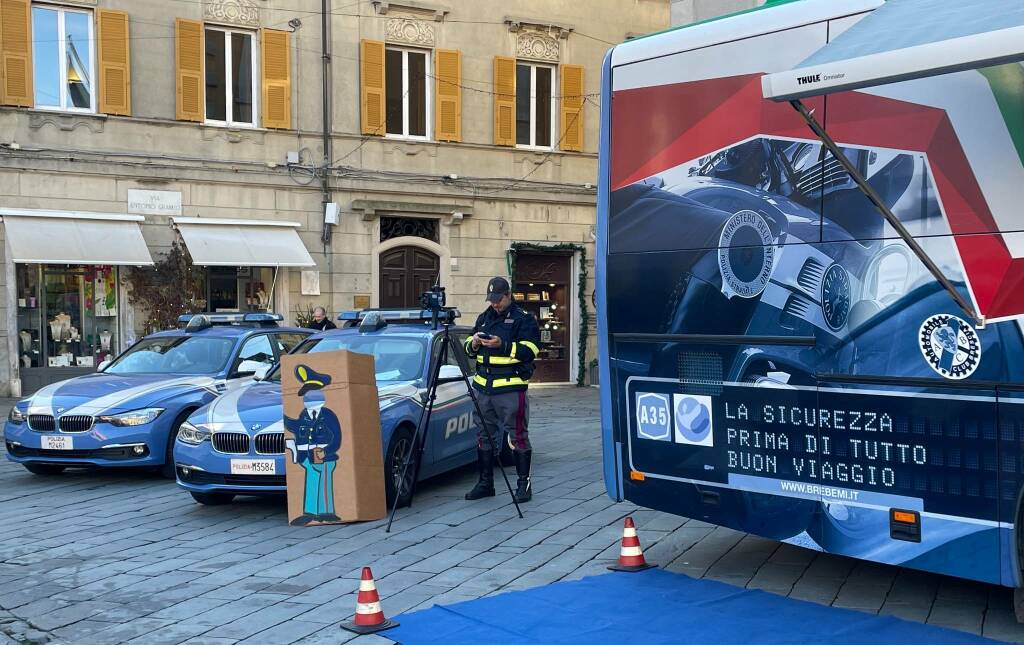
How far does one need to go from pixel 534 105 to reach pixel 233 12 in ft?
22.3

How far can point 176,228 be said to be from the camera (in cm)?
1945

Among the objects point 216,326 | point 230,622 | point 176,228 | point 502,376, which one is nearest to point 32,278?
point 176,228

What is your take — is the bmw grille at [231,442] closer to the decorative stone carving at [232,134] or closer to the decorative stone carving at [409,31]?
the decorative stone carving at [232,134]

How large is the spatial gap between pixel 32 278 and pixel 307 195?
5245 millimetres

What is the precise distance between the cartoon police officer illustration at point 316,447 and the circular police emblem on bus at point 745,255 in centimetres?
360

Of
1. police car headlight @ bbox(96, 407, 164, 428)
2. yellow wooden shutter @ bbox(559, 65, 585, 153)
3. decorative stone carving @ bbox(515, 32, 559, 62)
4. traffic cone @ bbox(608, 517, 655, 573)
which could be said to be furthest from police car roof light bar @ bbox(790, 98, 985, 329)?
yellow wooden shutter @ bbox(559, 65, 585, 153)

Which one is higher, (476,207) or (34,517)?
(476,207)

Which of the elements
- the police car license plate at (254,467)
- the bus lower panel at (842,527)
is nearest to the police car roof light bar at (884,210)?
the bus lower panel at (842,527)

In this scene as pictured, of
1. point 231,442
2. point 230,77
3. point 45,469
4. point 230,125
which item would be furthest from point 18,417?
point 230,77

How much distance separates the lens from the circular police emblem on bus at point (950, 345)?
16.2 feet

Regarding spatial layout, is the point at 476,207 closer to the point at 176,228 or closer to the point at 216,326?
the point at 176,228

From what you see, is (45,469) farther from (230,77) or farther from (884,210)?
(230,77)

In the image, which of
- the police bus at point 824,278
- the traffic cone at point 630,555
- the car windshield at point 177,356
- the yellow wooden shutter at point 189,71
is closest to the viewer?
the police bus at point 824,278

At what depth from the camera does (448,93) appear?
2222 centimetres
